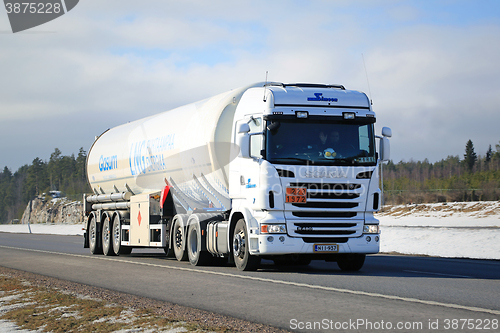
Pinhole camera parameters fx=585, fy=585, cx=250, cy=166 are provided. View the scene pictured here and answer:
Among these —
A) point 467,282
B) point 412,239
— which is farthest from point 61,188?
point 467,282

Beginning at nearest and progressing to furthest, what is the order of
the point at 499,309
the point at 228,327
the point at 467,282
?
the point at 228,327 < the point at 499,309 < the point at 467,282

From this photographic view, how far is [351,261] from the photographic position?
1357 cm

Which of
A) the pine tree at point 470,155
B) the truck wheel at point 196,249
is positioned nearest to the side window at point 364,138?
the truck wheel at point 196,249

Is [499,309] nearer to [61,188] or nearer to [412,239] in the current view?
[412,239]

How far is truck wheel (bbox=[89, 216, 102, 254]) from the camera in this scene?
22031 mm

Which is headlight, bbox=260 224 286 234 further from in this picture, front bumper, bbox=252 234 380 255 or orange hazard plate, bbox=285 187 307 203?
orange hazard plate, bbox=285 187 307 203

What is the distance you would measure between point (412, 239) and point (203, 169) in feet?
41.2

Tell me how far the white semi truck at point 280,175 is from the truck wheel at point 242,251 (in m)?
0.02

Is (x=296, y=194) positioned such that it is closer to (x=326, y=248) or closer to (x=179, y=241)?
(x=326, y=248)

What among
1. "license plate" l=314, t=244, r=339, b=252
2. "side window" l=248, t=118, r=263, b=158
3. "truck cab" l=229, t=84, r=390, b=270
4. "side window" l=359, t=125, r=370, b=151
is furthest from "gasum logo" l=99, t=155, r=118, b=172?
"side window" l=359, t=125, r=370, b=151

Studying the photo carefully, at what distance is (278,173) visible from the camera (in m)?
12.0

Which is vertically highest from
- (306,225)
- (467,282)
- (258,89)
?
(258,89)

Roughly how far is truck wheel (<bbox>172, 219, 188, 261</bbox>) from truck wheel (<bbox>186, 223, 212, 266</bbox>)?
549mm

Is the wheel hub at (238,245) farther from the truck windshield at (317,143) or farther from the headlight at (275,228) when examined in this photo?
the truck windshield at (317,143)
